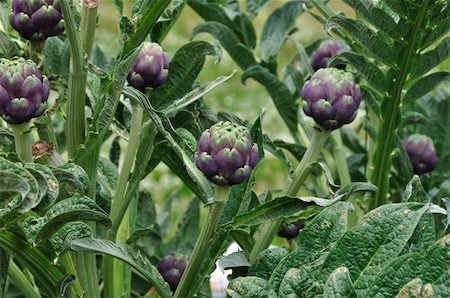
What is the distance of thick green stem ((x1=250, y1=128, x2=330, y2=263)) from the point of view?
2.74ft

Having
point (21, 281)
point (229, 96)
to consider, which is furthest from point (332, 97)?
point (229, 96)

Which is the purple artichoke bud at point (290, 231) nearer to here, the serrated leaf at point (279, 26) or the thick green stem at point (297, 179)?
the thick green stem at point (297, 179)

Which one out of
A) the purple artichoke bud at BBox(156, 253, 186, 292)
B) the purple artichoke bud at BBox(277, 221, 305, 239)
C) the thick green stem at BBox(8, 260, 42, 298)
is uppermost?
the thick green stem at BBox(8, 260, 42, 298)

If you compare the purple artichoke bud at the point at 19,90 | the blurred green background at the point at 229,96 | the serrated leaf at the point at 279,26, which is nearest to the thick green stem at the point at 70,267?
the purple artichoke bud at the point at 19,90

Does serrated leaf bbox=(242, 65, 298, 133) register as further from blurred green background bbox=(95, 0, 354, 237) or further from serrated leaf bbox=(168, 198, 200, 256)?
blurred green background bbox=(95, 0, 354, 237)

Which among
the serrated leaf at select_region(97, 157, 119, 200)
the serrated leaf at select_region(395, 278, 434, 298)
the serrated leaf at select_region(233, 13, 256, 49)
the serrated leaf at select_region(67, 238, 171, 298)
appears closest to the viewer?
the serrated leaf at select_region(395, 278, 434, 298)

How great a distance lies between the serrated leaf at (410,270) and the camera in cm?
60

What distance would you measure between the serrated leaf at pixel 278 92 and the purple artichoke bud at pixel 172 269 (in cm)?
20

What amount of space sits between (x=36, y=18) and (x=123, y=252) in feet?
0.77

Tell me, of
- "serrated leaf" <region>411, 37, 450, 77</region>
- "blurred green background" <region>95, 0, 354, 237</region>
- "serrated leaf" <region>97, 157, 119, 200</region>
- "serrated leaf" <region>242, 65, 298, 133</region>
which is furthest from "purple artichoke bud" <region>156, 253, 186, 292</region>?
"blurred green background" <region>95, 0, 354, 237</region>

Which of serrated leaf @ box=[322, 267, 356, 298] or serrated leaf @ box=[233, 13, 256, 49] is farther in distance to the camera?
serrated leaf @ box=[233, 13, 256, 49]

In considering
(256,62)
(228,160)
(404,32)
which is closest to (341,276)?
(228,160)

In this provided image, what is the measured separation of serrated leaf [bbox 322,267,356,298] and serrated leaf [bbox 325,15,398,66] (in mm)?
329

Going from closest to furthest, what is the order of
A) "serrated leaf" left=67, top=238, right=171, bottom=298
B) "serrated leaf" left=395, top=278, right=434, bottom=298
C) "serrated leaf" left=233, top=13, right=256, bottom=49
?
"serrated leaf" left=395, top=278, right=434, bottom=298 → "serrated leaf" left=67, top=238, right=171, bottom=298 → "serrated leaf" left=233, top=13, right=256, bottom=49
